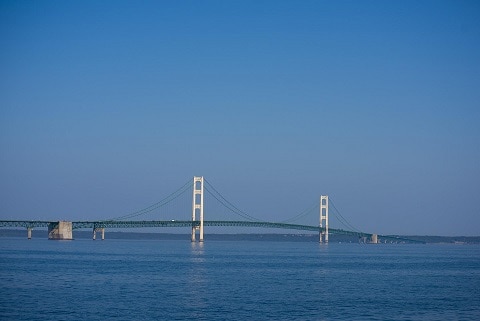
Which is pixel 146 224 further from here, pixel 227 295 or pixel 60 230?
pixel 227 295

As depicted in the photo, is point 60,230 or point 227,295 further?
point 60,230

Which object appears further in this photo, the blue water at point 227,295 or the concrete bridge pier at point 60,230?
the concrete bridge pier at point 60,230

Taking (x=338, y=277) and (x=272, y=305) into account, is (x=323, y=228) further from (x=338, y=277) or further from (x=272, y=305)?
(x=272, y=305)

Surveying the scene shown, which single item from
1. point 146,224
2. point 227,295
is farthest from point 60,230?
point 227,295

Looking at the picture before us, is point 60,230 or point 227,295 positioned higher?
point 60,230


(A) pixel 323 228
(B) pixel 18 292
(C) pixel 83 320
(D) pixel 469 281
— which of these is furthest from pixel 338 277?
(A) pixel 323 228

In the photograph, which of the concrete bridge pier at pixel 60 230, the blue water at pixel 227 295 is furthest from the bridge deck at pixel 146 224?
the blue water at pixel 227 295

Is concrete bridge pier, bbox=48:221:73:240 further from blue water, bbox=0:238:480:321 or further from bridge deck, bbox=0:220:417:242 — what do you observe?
blue water, bbox=0:238:480:321

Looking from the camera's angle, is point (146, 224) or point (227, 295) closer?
point (227, 295)

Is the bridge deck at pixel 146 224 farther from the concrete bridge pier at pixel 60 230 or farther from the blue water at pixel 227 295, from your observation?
the blue water at pixel 227 295

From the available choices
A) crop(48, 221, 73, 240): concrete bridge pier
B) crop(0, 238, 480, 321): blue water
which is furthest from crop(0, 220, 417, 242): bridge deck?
crop(0, 238, 480, 321): blue water

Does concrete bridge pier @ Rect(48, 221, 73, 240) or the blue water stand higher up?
concrete bridge pier @ Rect(48, 221, 73, 240)

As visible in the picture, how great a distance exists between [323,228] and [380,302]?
354 feet

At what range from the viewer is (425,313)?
28.6m
